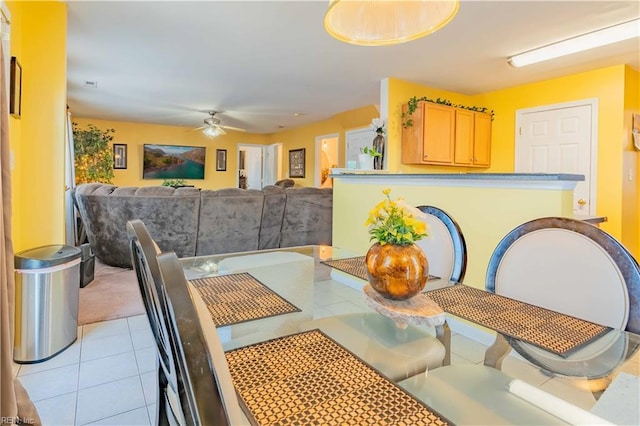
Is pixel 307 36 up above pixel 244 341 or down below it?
above

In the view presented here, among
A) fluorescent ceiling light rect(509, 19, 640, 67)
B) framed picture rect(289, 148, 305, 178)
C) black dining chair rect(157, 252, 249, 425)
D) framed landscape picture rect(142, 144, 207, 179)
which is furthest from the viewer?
framed picture rect(289, 148, 305, 178)

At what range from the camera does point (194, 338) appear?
17.1 inches

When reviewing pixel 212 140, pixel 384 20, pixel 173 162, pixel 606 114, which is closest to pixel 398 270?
pixel 384 20

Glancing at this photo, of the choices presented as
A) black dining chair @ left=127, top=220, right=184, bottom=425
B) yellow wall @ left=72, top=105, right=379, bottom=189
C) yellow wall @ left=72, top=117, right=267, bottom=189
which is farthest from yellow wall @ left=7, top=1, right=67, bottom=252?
yellow wall @ left=72, top=117, right=267, bottom=189

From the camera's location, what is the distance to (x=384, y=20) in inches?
59.4

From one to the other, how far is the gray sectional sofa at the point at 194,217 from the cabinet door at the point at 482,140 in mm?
2287

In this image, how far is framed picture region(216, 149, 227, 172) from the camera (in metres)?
8.73

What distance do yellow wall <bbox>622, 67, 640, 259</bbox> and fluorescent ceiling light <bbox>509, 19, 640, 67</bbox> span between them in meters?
1.01

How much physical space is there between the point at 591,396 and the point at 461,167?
441 cm

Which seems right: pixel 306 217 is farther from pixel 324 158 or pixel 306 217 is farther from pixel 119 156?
pixel 119 156

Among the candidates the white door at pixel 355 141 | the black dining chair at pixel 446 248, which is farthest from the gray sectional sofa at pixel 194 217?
the black dining chair at pixel 446 248

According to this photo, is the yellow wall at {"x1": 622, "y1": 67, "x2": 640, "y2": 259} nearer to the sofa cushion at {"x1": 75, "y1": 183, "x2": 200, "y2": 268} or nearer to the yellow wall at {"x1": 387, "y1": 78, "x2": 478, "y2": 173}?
the yellow wall at {"x1": 387, "y1": 78, "x2": 478, "y2": 173}

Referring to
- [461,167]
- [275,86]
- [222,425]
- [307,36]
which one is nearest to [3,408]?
[222,425]

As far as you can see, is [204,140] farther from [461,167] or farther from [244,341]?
[244,341]
